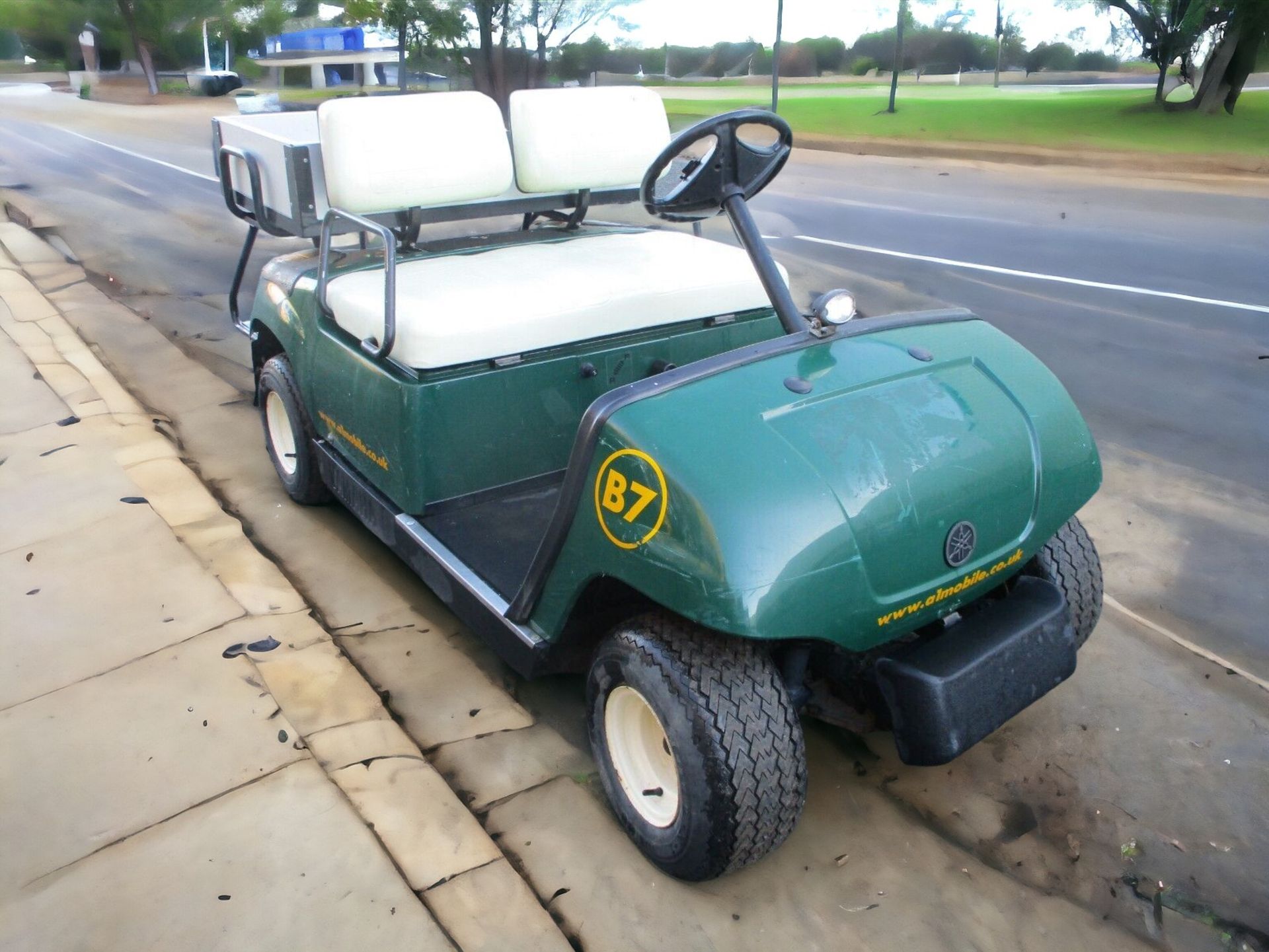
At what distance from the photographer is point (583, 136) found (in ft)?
12.4

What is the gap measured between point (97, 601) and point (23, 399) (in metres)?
2.34

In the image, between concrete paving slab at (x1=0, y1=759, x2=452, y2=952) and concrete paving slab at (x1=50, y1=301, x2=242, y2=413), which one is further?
concrete paving slab at (x1=50, y1=301, x2=242, y2=413)

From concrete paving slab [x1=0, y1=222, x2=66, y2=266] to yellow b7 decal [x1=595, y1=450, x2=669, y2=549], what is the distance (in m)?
8.00

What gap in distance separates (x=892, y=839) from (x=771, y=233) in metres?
7.54

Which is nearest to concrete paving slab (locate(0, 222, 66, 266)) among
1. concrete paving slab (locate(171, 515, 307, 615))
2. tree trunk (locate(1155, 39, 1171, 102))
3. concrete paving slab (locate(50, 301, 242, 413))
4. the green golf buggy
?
concrete paving slab (locate(50, 301, 242, 413))

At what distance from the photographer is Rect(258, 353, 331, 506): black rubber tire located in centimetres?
360

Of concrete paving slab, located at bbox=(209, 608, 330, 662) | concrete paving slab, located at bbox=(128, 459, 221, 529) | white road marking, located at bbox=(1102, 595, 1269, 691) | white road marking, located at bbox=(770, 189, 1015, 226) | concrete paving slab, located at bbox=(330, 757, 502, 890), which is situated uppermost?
white road marking, located at bbox=(770, 189, 1015, 226)

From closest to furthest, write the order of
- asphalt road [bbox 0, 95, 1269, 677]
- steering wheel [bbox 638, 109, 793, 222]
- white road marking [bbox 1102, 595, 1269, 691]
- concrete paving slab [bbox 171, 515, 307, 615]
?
steering wheel [bbox 638, 109, 793, 222]
white road marking [bbox 1102, 595, 1269, 691]
concrete paving slab [bbox 171, 515, 307, 615]
asphalt road [bbox 0, 95, 1269, 677]

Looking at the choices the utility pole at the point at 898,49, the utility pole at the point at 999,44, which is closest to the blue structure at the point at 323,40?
the utility pole at the point at 898,49

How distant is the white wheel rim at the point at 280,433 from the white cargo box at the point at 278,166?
0.67m

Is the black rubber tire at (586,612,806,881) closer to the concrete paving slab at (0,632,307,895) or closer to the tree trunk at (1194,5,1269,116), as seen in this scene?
the concrete paving slab at (0,632,307,895)

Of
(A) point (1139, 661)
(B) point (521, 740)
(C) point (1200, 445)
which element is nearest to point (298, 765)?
(B) point (521, 740)

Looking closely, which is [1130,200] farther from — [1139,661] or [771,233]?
[1139,661]

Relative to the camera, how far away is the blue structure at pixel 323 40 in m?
15.8
